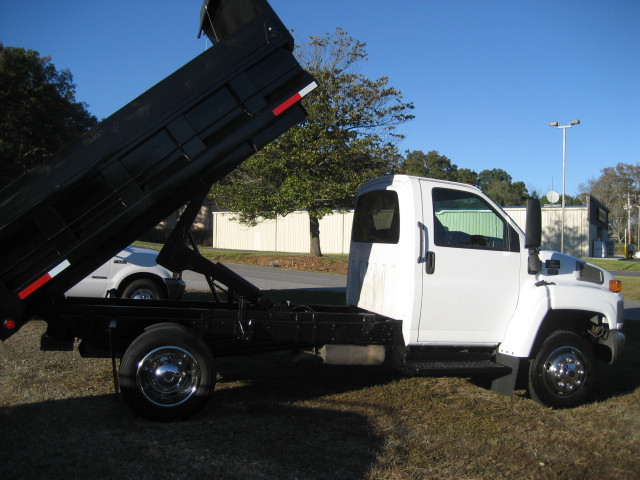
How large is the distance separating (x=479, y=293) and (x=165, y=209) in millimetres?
3226

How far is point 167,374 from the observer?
5.22 metres

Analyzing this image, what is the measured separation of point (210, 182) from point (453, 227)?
2.45 m

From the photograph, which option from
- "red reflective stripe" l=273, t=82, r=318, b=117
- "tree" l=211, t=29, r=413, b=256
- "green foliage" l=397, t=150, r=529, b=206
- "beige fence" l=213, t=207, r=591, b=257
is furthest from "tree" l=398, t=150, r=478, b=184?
"red reflective stripe" l=273, t=82, r=318, b=117

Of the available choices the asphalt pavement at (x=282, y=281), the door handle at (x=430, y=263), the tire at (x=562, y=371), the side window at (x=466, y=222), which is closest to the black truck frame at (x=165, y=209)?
the door handle at (x=430, y=263)

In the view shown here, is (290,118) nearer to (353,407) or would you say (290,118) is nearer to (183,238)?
(183,238)

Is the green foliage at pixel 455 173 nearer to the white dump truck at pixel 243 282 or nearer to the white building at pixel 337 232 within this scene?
the white building at pixel 337 232

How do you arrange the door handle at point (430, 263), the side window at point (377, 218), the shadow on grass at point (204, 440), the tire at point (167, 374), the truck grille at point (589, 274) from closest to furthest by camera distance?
the shadow on grass at point (204, 440)
the tire at point (167, 374)
the door handle at point (430, 263)
the side window at point (377, 218)
the truck grille at point (589, 274)

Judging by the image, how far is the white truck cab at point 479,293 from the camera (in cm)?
584

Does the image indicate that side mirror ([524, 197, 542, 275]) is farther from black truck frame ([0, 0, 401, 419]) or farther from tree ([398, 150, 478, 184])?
tree ([398, 150, 478, 184])

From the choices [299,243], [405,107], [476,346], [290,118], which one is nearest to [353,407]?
[476,346]

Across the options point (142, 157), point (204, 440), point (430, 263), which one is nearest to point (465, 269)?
point (430, 263)

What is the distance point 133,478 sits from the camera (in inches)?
161

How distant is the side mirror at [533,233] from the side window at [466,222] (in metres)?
0.27

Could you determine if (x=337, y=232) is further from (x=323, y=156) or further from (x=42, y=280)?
(x=42, y=280)
